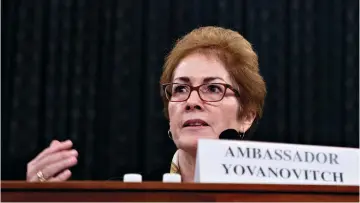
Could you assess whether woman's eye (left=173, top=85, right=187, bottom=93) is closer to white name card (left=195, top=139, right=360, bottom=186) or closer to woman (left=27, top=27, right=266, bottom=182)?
woman (left=27, top=27, right=266, bottom=182)

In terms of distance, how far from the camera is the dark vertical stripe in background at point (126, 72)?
2.68 m

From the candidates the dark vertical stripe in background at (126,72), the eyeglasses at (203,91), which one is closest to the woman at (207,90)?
the eyeglasses at (203,91)

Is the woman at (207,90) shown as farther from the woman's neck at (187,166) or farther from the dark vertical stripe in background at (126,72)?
the dark vertical stripe in background at (126,72)

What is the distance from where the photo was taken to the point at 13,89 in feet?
8.87

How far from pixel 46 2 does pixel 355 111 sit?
1342 millimetres

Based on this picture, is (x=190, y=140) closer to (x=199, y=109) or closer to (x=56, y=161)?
(x=199, y=109)

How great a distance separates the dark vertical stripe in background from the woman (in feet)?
3.91

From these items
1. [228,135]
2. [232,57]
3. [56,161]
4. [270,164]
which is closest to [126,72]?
[232,57]

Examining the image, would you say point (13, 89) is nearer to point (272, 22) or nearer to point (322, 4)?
point (272, 22)

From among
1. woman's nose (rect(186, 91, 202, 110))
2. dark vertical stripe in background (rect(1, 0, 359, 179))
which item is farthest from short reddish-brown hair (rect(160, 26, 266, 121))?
dark vertical stripe in background (rect(1, 0, 359, 179))

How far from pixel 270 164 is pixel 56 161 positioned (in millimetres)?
322

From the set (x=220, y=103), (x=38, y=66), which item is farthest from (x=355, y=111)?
(x=220, y=103)

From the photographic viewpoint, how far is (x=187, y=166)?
4.51 ft

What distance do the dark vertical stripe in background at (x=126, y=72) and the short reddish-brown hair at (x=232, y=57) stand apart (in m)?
1.20
